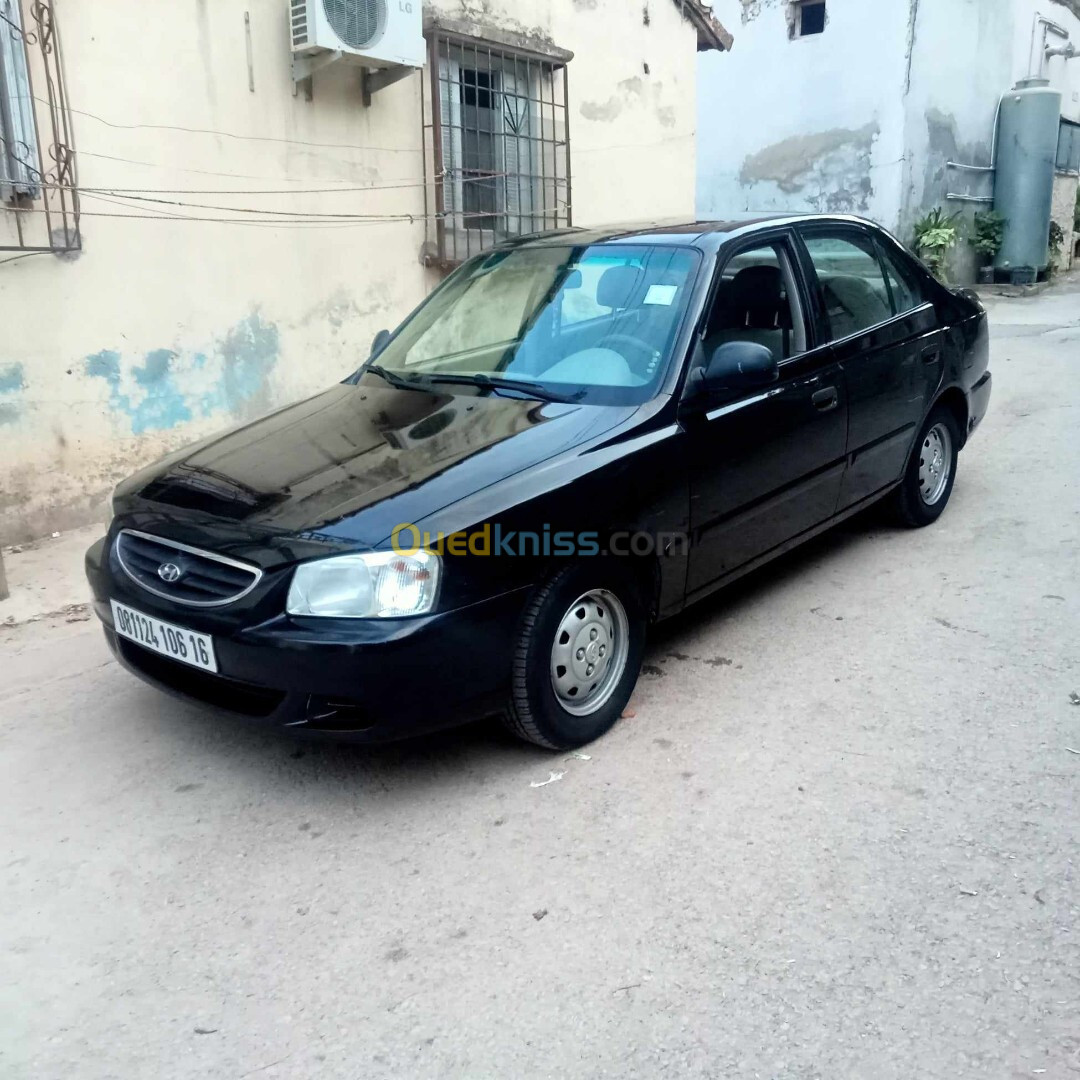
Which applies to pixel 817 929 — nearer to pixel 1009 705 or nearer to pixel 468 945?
pixel 468 945

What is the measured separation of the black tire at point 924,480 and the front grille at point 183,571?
3528 mm

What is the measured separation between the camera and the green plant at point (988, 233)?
18.2m

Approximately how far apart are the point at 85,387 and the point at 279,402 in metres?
1.39

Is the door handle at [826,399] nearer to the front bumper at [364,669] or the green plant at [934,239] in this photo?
the front bumper at [364,669]

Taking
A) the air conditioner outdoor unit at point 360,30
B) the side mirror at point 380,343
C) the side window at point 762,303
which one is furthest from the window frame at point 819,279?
the air conditioner outdoor unit at point 360,30

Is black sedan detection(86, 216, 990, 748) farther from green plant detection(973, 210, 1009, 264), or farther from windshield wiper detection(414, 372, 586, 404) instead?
green plant detection(973, 210, 1009, 264)

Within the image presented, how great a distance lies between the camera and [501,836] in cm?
304

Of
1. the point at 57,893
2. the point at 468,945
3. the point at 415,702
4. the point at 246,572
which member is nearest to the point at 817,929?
the point at 468,945

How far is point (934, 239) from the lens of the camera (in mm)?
16359

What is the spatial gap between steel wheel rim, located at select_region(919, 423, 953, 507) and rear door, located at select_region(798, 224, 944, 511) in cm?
27

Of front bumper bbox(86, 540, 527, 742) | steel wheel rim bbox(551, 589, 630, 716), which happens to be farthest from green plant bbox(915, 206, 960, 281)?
front bumper bbox(86, 540, 527, 742)

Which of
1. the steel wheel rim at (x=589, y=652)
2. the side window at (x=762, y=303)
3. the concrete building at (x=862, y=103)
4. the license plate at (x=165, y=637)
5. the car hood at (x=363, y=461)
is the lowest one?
the steel wheel rim at (x=589, y=652)

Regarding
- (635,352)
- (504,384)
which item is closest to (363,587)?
(504,384)

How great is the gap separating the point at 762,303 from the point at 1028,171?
1681 centimetres
